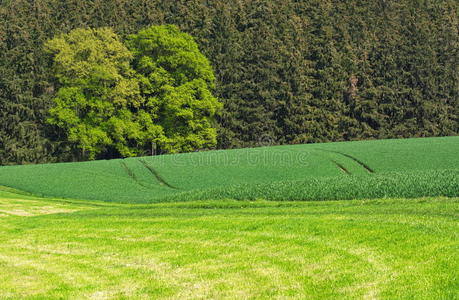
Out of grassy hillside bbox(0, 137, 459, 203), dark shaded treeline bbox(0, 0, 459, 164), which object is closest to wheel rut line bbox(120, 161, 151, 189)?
grassy hillside bbox(0, 137, 459, 203)

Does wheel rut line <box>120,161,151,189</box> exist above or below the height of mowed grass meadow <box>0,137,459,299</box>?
above

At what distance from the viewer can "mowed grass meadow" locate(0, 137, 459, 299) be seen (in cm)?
1071

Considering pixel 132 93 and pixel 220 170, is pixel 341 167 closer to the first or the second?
pixel 220 170

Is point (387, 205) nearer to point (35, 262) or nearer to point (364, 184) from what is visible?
point (364, 184)

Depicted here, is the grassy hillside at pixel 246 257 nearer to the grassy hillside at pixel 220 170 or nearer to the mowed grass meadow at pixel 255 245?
the mowed grass meadow at pixel 255 245

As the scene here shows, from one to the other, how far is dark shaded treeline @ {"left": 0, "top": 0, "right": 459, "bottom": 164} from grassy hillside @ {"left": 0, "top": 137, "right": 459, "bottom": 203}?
1213 cm

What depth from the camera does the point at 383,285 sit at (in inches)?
405

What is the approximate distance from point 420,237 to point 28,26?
175ft

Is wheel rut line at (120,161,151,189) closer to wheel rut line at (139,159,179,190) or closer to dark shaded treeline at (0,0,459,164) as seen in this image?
wheel rut line at (139,159,179,190)

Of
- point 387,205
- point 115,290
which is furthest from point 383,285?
point 387,205

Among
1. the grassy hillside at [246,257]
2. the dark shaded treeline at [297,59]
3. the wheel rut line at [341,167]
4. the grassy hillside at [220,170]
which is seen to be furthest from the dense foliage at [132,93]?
the grassy hillside at [246,257]

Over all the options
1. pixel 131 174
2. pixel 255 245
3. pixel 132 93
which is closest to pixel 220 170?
pixel 131 174

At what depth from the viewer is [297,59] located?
6353 cm

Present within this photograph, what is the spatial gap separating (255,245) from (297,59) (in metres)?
50.9
